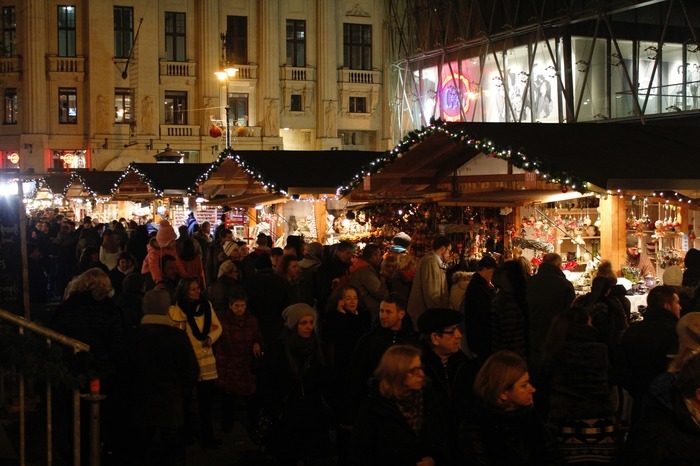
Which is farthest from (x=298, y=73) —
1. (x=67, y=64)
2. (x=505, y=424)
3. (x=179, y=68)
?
(x=505, y=424)

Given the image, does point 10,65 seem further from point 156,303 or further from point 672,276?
point 156,303

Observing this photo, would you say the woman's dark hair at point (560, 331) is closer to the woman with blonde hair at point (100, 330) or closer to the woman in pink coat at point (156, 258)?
the woman with blonde hair at point (100, 330)

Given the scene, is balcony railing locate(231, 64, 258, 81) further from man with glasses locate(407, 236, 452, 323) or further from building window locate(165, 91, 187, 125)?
man with glasses locate(407, 236, 452, 323)

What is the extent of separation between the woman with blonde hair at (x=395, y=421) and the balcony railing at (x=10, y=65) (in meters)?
42.0

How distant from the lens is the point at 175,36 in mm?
45062

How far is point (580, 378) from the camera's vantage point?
21.0ft

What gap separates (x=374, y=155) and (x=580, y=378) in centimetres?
1456

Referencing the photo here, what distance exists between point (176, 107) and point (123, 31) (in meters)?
4.02

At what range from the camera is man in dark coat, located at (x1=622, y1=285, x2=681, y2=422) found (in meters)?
7.24

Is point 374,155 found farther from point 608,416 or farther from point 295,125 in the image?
point 295,125

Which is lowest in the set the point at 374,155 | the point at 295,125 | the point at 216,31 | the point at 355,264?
the point at 355,264

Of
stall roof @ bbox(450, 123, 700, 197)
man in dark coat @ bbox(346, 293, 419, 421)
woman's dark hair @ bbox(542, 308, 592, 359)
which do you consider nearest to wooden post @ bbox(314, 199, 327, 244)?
stall roof @ bbox(450, 123, 700, 197)

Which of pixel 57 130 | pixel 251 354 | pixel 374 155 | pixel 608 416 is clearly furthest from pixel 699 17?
pixel 57 130

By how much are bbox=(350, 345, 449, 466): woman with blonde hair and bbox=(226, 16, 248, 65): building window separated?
40861 mm
